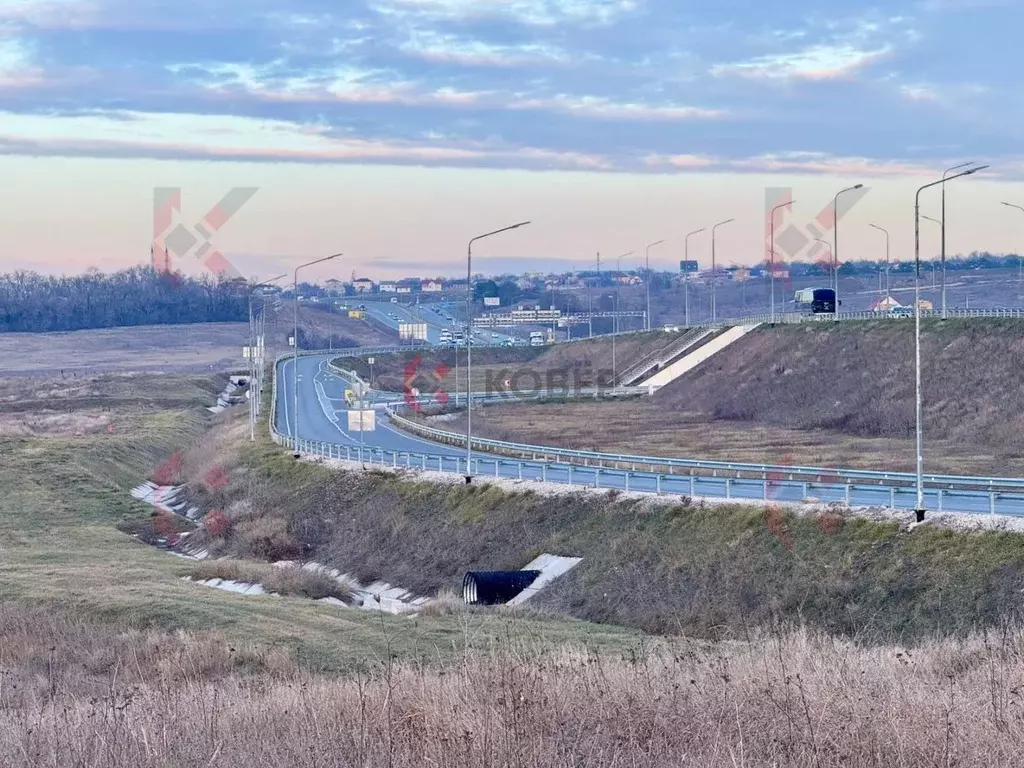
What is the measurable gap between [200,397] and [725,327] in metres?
44.7

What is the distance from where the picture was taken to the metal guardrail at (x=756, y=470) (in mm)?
35281

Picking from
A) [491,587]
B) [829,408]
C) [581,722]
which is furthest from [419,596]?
[829,408]

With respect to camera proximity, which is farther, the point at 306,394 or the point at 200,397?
the point at 200,397

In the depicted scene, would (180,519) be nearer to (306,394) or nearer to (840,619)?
(840,619)

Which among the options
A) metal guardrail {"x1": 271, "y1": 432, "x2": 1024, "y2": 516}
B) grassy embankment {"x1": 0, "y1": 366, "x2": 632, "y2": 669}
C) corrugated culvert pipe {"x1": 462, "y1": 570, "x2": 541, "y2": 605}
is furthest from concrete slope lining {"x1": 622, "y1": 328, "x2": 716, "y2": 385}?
corrugated culvert pipe {"x1": 462, "y1": 570, "x2": 541, "y2": 605}

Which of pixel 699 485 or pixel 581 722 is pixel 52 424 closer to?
pixel 699 485

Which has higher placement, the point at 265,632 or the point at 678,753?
the point at 678,753

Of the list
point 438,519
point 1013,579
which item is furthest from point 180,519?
point 1013,579

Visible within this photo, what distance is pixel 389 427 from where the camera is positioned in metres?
72.1

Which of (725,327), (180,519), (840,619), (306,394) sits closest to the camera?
(840,619)

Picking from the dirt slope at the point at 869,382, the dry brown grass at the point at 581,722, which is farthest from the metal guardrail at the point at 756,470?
the dry brown grass at the point at 581,722

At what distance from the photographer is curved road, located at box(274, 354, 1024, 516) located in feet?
105

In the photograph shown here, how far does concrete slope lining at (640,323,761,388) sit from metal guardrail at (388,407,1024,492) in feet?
137

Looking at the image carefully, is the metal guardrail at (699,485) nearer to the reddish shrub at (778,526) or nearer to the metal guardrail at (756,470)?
the metal guardrail at (756,470)
